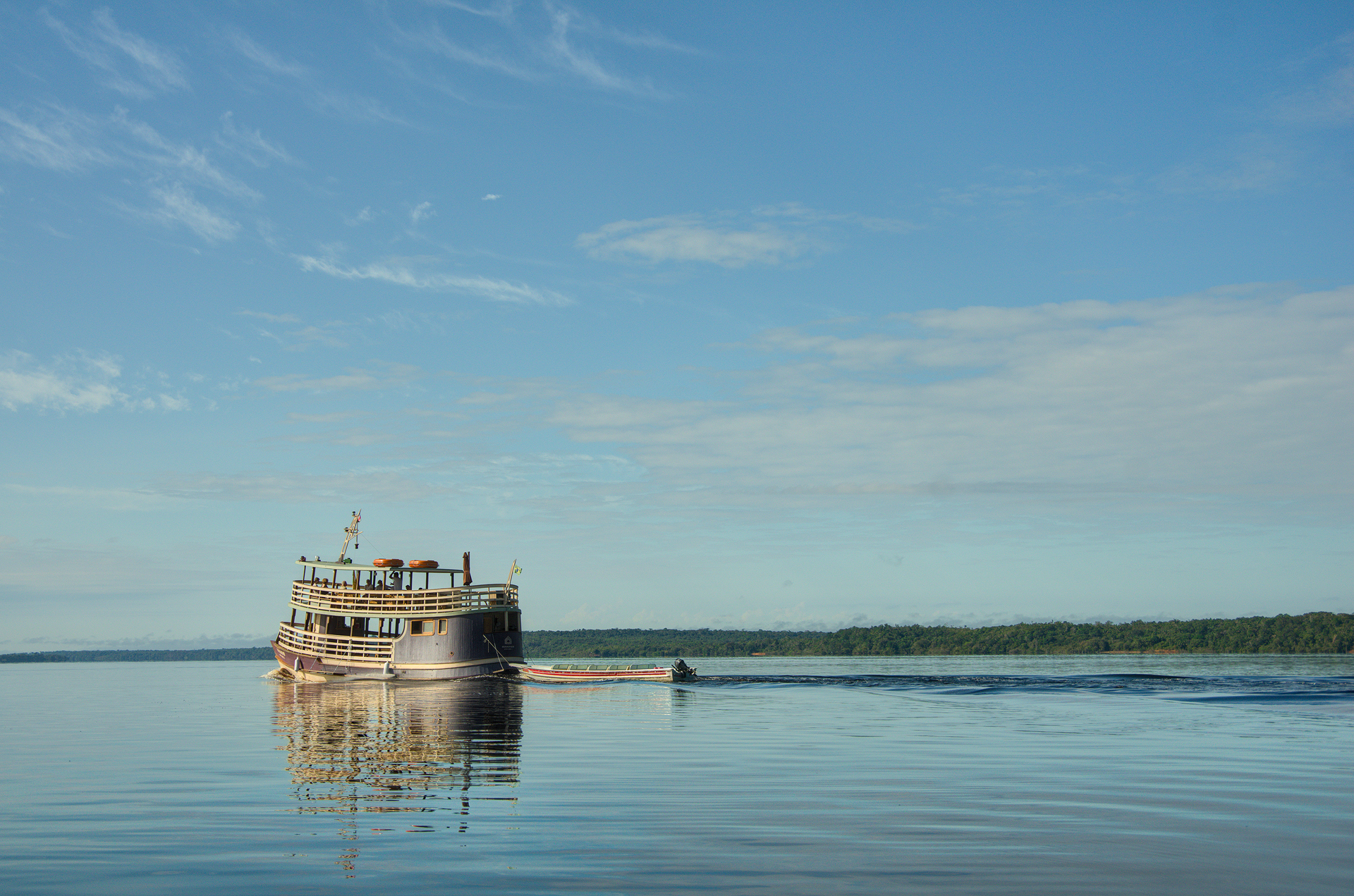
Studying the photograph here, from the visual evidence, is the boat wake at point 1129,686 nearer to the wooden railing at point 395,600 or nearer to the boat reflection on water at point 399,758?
the wooden railing at point 395,600

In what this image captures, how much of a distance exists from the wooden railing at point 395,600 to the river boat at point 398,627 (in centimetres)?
5

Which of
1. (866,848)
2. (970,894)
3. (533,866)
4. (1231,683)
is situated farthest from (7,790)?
(1231,683)

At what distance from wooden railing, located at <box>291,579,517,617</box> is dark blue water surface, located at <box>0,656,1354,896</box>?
21.8m

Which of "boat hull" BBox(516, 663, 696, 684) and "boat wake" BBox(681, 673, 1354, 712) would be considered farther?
"boat hull" BBox(516, 663, 696, 684)

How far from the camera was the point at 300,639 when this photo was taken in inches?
2628

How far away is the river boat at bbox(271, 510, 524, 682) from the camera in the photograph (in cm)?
5969

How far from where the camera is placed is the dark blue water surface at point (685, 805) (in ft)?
35.2

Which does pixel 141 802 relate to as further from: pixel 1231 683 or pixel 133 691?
pixel 133 691

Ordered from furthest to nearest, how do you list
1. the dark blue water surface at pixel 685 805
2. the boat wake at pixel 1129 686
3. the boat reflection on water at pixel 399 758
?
the boat wake at pixel 1129 686 < the boat reflection on water at pixel 399 758 < the dark blue water surface at pixel 685 805

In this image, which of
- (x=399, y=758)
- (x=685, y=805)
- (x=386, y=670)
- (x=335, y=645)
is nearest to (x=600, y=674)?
(x=386, y=670)

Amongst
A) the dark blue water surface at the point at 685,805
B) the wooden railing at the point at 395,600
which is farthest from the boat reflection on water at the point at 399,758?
the wooden railing at the point at 395,600

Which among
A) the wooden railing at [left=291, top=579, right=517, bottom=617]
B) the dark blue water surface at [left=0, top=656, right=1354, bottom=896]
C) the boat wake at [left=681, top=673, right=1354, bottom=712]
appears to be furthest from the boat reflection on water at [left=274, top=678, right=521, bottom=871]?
the boat wake at [left=681, top=673, right=1354, bottom=712]

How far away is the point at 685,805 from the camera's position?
51.4 feet

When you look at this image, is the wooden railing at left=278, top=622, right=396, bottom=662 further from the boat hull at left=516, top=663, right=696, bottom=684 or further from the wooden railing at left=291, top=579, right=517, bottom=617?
the boat hull at left=516, top=663, right=696, bottom=684
